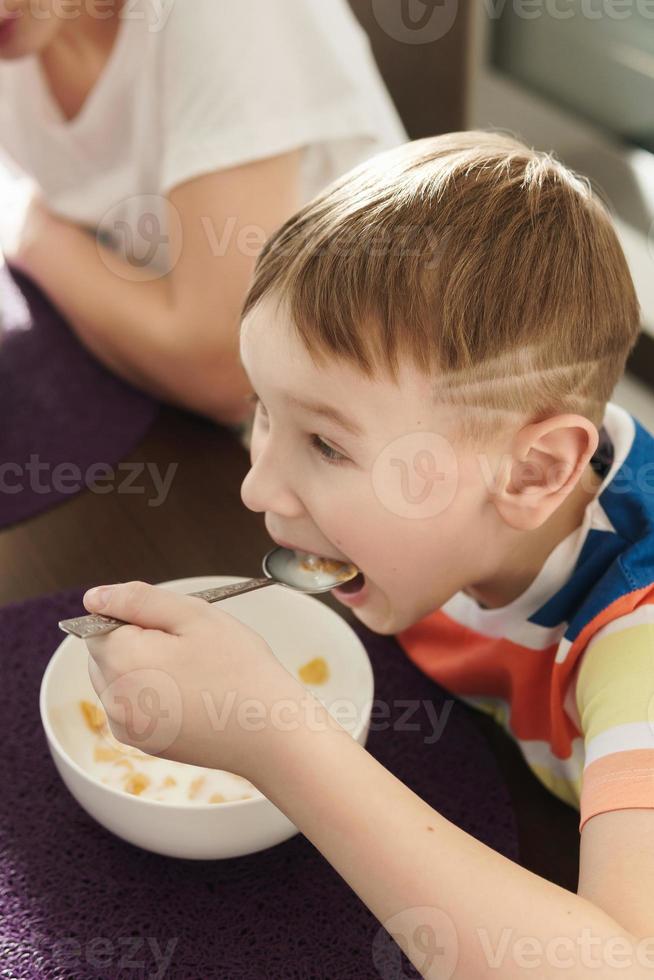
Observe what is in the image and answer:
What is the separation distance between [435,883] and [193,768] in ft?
0.91

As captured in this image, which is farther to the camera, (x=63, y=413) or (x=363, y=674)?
(x=63, y=413)

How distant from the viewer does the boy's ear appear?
0.76 meters

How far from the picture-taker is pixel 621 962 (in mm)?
601

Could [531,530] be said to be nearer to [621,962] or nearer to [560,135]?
[621,962]

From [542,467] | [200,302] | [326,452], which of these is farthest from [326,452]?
[200,302]

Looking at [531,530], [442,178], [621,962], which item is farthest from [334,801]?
[442,178]

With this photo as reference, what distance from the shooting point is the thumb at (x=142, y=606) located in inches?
27.6

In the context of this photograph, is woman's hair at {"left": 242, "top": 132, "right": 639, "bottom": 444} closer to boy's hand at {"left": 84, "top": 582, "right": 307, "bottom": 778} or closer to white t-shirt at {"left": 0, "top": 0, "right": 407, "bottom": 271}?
boy's hand at {"left": 84, "top": 582, "right": 307, "bottom": 778}

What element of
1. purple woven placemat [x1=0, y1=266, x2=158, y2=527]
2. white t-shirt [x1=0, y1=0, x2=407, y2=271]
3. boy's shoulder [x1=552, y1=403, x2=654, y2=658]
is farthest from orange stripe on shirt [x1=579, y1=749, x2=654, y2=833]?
white t-shirt [x1=0, y1=0, x2=407, y2=271]

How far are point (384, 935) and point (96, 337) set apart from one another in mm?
826

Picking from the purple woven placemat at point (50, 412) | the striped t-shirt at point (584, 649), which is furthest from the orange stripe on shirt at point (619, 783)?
the purple woven placemat at point (50, 412)

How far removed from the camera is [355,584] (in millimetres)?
922

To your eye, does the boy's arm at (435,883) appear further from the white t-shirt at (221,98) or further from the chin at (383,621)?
the white t-shirt at (221,98)

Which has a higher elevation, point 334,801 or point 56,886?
point 334,801
